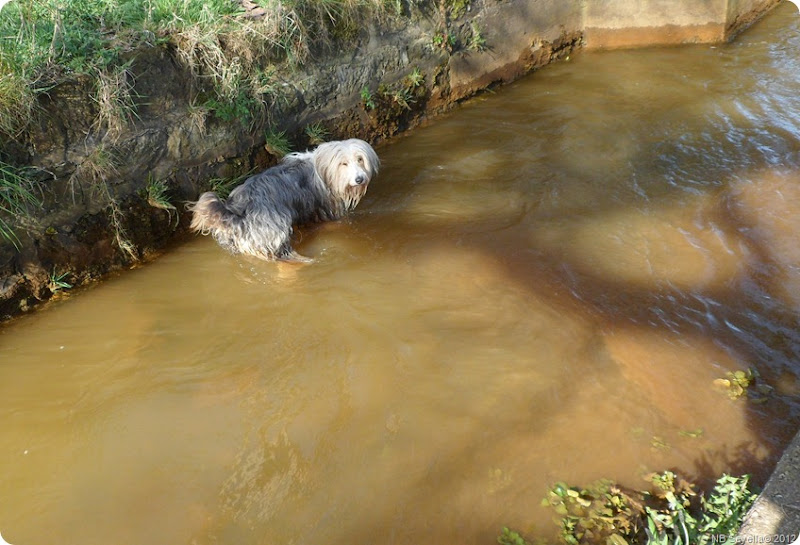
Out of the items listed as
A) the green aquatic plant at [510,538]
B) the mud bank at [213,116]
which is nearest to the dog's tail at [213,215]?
the mud bank at [213,116]

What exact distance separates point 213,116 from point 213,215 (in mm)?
1128

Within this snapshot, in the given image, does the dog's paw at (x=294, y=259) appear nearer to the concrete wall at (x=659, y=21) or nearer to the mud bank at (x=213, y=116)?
the mud bank at (x=213, y=116)

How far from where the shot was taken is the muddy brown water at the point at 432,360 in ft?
10.8

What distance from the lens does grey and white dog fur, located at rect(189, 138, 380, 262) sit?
15.5 feet

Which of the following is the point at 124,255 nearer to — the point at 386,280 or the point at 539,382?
the point at 386,280

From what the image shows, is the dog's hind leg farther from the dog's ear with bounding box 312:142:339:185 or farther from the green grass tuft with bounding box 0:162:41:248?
the green grass tuft with bounding box 0:162:41:248

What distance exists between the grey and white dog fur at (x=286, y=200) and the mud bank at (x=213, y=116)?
40cm

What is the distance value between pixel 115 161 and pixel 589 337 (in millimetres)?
3444

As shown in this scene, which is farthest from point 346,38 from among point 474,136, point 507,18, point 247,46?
point 507,18

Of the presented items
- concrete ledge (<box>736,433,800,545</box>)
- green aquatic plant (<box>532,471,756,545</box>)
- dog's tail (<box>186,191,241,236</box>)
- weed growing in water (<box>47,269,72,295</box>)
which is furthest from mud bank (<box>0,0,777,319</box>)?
concrete ledge (<box>736,433,800,545</box>)

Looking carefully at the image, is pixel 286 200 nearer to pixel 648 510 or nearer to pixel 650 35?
pixel 648 510

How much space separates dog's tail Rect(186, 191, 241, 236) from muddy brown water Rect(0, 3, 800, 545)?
44cm

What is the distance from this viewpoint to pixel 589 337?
4.14m

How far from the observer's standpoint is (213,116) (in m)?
5.30
